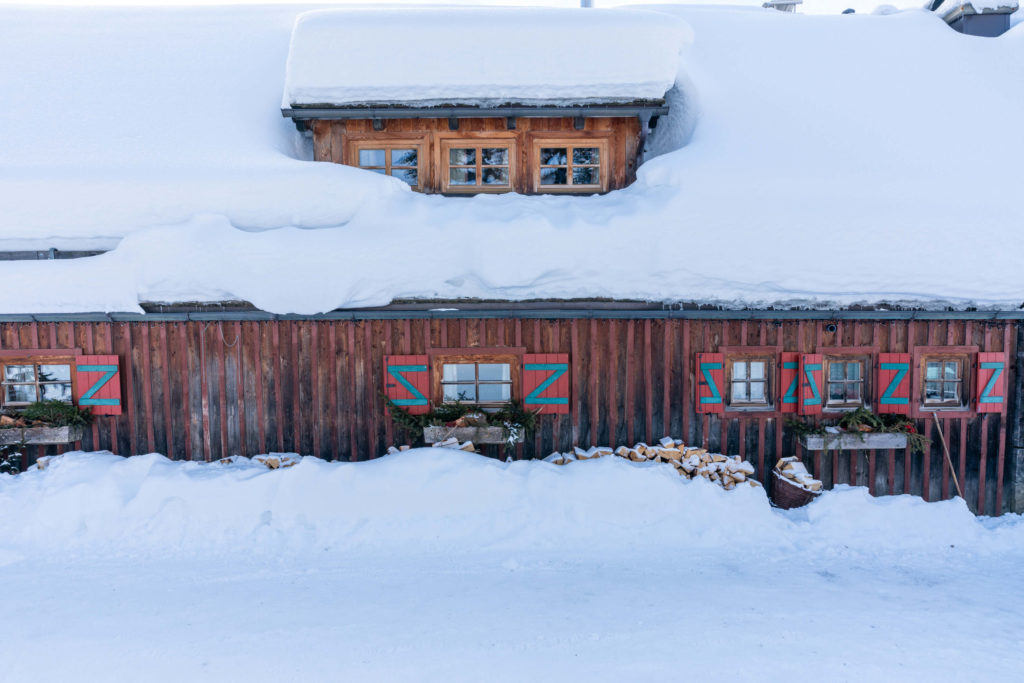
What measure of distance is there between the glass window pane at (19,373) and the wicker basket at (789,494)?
383 inches

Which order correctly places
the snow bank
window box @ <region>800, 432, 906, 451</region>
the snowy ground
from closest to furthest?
1. the snowy ground
2. the snow bank
3. window box @ <region>800, 432, 906, 451</region>

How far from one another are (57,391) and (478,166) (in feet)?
21.0

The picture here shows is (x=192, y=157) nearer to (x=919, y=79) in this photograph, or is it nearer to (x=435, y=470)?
(x=435, y=470)

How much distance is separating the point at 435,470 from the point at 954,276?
21.8 ft

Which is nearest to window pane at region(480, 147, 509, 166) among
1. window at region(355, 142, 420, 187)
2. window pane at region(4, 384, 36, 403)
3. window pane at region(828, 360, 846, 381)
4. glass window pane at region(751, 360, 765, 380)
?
window at region(355, 142, 420, 187)

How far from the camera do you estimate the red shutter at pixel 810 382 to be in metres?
6.09

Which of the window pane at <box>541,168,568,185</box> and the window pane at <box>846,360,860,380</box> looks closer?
the window pane at <box>846,360,860,380</box>

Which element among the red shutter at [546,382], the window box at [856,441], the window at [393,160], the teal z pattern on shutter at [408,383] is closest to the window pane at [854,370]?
the window box at [856,441]

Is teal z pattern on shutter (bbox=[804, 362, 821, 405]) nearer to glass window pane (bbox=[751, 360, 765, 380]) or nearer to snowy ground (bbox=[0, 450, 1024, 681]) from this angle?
glass window pane (bbox=[751, 360, 765, 380])

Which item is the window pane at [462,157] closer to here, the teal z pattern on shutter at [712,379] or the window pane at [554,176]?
the window pane at [554,176]

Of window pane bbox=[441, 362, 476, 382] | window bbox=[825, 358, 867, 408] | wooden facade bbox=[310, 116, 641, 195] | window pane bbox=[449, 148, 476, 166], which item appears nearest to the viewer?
window pane bbox=[441, 362, 476, 382]

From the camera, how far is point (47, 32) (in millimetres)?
8172

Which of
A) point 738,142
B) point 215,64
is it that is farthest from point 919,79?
point 215,64

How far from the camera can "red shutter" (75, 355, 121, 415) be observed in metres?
5.98
